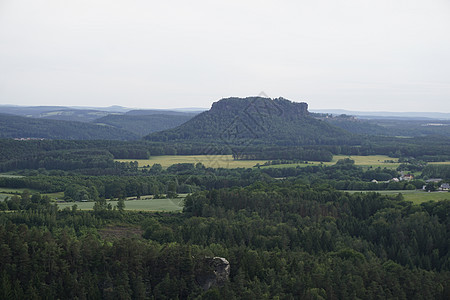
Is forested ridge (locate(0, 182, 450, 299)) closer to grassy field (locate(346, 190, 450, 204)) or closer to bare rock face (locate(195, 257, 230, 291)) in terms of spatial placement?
bare rock face (locate(195, 257, 230, 291))

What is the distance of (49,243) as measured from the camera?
49219 mm

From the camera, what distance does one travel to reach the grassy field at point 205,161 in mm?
144125

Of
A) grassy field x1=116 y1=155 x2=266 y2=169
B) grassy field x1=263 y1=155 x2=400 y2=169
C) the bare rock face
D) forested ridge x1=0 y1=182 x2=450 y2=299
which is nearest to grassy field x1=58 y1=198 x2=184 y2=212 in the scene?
forested ridge x1=0 y1=182 x2=450 y2=299

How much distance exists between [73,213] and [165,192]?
34.5 metres

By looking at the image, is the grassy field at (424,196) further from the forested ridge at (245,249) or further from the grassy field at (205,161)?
the grassy field at (205,161)

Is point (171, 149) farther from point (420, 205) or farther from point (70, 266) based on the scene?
point (70, 266)

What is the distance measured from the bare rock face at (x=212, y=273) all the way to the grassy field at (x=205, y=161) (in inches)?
3492

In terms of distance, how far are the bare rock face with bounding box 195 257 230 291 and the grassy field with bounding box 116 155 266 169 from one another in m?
88.7

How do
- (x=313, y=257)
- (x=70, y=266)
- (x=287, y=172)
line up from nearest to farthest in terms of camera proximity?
1. (x=70, y=266)
2. (x=313, y=257)
3. (x=287, y=172)

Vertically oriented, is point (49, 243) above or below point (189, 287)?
above

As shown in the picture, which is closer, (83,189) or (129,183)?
(83,189)

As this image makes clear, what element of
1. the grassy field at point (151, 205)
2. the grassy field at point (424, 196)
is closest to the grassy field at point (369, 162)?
the grassy field at point (424, 196)

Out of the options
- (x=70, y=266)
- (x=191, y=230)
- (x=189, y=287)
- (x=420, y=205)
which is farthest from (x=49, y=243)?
(x=420, y=205)

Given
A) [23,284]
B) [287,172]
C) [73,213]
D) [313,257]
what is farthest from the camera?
[287,172]
